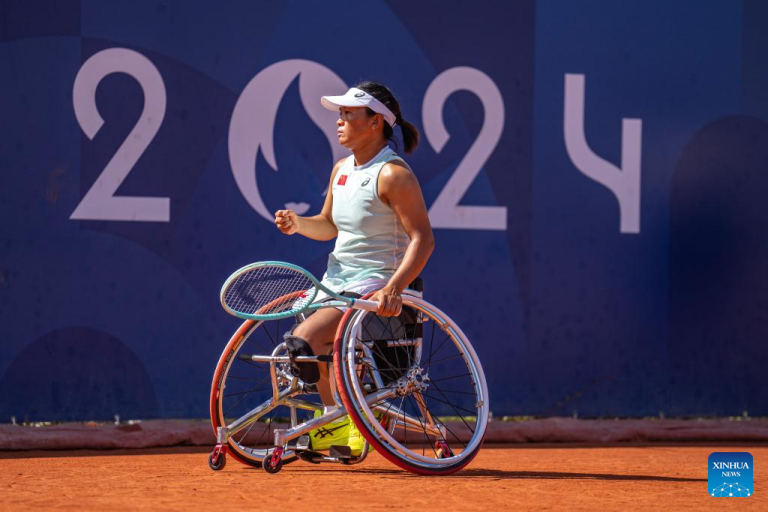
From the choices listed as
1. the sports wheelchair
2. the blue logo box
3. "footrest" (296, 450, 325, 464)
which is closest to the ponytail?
the sports wheelchair

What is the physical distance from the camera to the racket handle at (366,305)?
3.68m

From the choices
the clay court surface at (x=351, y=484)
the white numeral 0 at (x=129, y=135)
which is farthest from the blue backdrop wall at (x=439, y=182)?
the clay court surface at (x=351, y=484)

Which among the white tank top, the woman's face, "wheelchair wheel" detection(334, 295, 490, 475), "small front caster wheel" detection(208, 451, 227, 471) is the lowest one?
"small front caster wheel" detection(208, 451, 227, 471)

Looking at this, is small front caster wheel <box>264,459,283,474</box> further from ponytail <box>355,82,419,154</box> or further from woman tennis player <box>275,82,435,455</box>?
ponytail <box>355,82,419,154</box>

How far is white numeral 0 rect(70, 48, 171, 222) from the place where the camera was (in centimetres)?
509

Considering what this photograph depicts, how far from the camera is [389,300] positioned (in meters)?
3.74

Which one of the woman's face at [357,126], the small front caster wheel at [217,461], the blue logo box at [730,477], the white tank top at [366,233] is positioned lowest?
the blue logo box at [730,477]

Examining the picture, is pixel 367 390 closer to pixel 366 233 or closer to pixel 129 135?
pixel 366 233

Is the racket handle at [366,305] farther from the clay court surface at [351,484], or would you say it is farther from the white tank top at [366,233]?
the clay court surface at [351,484]

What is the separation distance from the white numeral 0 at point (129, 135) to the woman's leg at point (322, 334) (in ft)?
5.01

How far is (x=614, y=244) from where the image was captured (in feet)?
18.8

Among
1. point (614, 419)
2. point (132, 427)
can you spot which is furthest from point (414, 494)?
point (614, 419)

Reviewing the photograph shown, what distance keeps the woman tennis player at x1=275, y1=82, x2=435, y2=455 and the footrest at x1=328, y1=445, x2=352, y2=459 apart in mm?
35

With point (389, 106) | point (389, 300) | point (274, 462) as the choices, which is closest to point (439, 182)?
point (389, 106)
